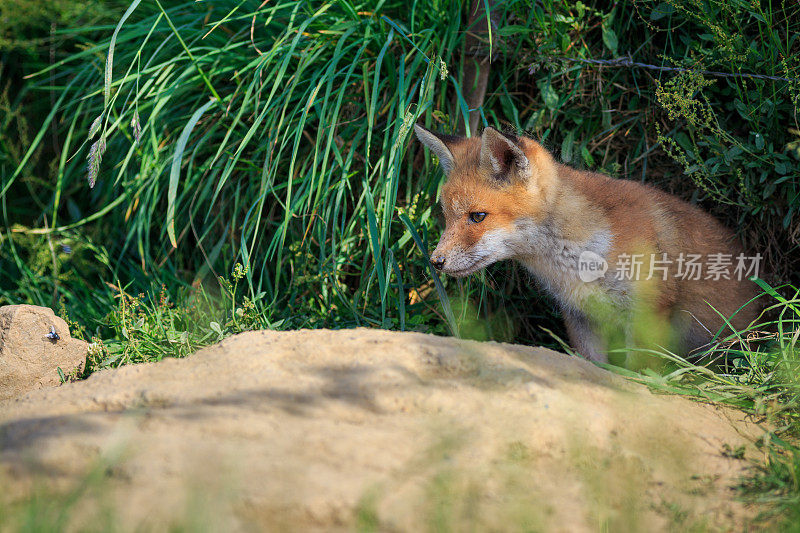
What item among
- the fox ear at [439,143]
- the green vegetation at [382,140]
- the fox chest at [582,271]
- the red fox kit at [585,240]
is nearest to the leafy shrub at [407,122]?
the green vegetation at [382,140]

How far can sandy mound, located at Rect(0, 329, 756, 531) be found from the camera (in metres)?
1.71

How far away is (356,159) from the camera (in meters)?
4.41

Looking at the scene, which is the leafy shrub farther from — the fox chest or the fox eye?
the fox chest

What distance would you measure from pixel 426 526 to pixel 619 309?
2.20 meters

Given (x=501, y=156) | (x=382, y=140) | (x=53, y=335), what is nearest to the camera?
(x=53, y=335)

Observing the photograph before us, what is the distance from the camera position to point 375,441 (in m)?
1.95

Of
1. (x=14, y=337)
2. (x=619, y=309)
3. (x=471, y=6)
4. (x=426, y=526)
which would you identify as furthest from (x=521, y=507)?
(x=471, y=6)

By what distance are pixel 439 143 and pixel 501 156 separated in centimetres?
34

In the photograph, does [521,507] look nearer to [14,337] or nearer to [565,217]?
[565,217]

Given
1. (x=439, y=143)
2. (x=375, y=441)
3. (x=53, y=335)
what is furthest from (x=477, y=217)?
(x=53, y=335)

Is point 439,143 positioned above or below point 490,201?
above

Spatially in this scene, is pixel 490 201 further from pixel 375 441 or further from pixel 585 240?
pixel 375 441

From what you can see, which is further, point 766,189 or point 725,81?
point 725,81

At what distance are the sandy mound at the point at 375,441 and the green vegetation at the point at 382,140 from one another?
100 centimetres
